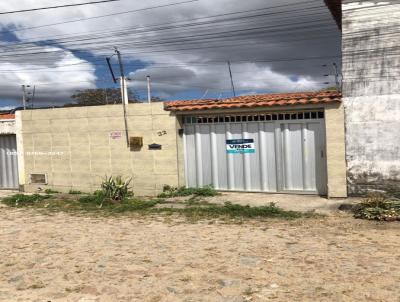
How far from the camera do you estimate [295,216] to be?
31.2ft

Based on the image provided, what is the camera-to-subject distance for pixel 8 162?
637 inches

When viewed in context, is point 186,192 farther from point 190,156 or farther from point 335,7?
point 335,7

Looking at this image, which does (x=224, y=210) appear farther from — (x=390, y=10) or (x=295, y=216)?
(x=390, y=10)

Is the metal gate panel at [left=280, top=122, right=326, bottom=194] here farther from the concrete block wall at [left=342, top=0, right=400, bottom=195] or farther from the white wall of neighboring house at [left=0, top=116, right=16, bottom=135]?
the white wall of neighboring house at [left=0, top=116, right=16, bottom=135]

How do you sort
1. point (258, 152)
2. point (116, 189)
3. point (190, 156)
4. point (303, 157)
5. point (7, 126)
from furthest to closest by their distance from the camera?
point (7, 126) → point (190, 156) → point (116, 189) → point (258, 152) → point (303, 157)

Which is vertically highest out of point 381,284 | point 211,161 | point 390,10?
point 390,10

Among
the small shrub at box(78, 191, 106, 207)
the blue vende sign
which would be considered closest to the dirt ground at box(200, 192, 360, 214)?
the blue vende sign

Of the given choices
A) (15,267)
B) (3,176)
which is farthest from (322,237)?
(3,176)

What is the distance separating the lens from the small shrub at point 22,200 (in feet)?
42.8

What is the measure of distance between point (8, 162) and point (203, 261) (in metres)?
11.9

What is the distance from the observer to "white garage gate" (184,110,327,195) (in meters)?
11.7

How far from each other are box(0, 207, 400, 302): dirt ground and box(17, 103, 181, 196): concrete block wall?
Result: 152 inches

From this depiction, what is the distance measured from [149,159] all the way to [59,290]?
7.82 m

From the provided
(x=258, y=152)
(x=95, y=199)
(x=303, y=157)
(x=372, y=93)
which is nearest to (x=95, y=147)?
(x=95, y=199)
